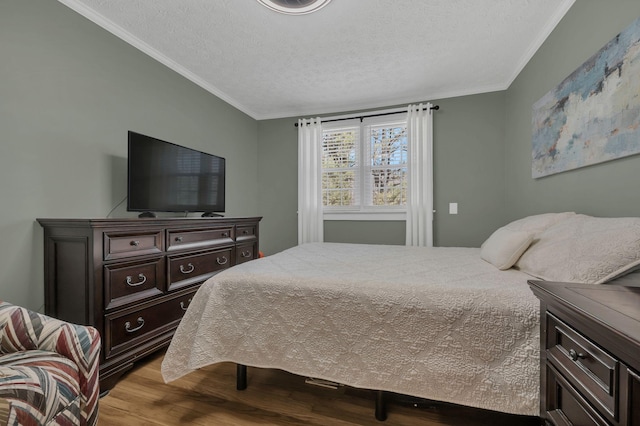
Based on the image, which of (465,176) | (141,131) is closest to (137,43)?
(141,131)

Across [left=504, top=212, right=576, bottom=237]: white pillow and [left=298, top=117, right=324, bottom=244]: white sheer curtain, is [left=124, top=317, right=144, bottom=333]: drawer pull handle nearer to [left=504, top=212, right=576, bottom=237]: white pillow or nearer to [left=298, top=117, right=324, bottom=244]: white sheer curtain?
[left=298, top=117, right=324, bottom=244]: white sheer curtain

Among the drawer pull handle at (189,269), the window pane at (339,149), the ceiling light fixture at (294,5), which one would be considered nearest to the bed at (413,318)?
the drawer pull handle at (189,269)

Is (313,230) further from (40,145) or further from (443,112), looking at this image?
(40,145)

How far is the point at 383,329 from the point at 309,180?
287 cm

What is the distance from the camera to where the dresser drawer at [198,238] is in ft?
6.93

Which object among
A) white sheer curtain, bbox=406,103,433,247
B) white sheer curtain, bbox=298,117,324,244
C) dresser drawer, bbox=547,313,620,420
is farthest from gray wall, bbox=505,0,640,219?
white sheer curtain, bbox=298,117,324,244

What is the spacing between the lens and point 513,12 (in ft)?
6.61

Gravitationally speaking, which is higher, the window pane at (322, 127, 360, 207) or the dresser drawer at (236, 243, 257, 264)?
the window pane at (322, 127, 360, 207)

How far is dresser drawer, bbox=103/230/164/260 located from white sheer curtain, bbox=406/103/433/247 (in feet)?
9.11

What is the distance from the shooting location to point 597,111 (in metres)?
1.57

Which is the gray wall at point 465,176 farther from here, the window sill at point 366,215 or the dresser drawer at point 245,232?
the dresser drawer at point 245,232

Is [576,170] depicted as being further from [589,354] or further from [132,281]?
[132,281]

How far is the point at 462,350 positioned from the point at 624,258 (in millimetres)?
696

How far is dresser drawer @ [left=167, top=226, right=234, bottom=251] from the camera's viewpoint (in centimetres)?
211
